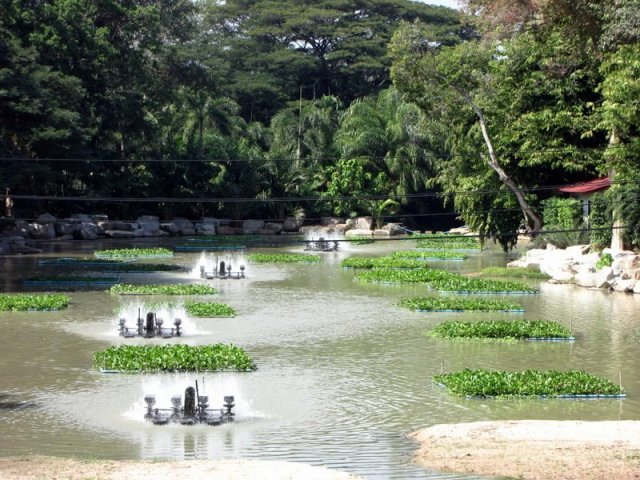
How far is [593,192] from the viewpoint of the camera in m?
45.3

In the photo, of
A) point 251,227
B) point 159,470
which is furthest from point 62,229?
point 159,470

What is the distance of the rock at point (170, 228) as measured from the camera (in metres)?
67.4

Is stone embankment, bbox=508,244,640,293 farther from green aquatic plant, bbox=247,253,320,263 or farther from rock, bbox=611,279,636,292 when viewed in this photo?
green aquatic plant, bbox=247,253,320,263

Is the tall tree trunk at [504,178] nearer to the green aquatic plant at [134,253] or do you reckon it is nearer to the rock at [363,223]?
the green aquatic plant at [134,253]

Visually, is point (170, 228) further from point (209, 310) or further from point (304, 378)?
point (304, 378)

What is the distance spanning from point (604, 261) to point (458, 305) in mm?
9146

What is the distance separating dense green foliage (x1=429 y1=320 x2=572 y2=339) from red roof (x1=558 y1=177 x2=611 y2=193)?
17.2 metres

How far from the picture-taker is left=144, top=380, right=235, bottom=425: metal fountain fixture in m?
17.9

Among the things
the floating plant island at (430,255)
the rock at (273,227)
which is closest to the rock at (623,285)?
the floating plant island at (430,255)

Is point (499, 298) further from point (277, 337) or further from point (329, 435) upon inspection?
point (329, 435)

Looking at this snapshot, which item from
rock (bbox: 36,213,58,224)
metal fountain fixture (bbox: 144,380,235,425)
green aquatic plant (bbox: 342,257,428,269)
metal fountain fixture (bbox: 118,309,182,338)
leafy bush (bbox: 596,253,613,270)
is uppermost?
rock (bbox: 36,213,58,224)

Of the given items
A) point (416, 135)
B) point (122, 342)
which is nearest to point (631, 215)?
point (122, 342)

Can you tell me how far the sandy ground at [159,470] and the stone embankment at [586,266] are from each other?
76.8 feet

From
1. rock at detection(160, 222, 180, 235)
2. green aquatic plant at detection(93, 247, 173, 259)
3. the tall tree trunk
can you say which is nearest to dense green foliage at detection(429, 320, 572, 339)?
the tall tree trunk
